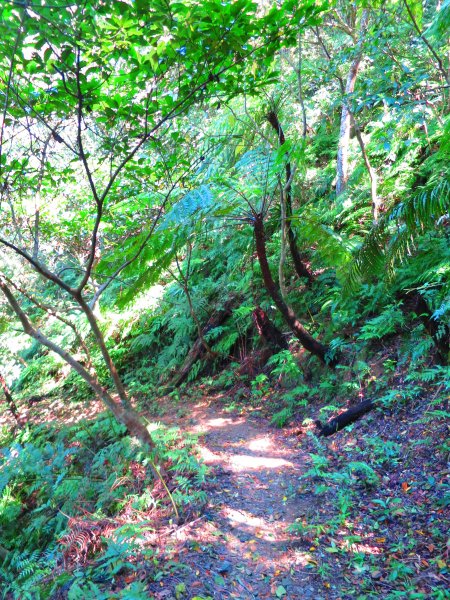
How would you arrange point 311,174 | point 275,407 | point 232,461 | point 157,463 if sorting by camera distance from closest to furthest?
1. point 157,463
2. point 232,461
3. point 275,407
4. point 311,174

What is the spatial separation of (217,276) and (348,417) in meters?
5.74

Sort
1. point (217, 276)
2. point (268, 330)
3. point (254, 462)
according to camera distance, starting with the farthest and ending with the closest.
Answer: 1. point (217, 276)
2. point (268, 330)
3. point (254, 462)

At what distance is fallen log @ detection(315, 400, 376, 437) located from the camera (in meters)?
4.71

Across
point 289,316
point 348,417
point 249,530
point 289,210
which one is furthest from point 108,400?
point 289,210

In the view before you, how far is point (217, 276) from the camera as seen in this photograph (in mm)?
9820

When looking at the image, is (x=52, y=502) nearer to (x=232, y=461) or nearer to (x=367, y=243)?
(x=232, y=461)

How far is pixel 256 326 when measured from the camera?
733 centimetres

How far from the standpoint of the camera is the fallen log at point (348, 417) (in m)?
4.71

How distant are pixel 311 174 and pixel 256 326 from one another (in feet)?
13.1

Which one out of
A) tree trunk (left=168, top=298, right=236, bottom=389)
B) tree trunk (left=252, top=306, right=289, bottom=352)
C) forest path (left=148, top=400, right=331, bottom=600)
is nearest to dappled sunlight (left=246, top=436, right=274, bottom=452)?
forest path (left=148, top=400, right=331, bottom=600)

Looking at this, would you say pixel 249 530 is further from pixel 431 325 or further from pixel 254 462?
pixel 431 325

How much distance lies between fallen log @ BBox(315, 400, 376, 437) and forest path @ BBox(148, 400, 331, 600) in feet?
1.60

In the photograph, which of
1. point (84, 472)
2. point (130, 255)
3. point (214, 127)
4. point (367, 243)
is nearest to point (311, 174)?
point (214, 127)

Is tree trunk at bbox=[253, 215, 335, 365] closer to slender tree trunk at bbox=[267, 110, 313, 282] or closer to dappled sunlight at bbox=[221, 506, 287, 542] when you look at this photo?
slender tree trunk at bbox=[267, 110, 313, 282]
